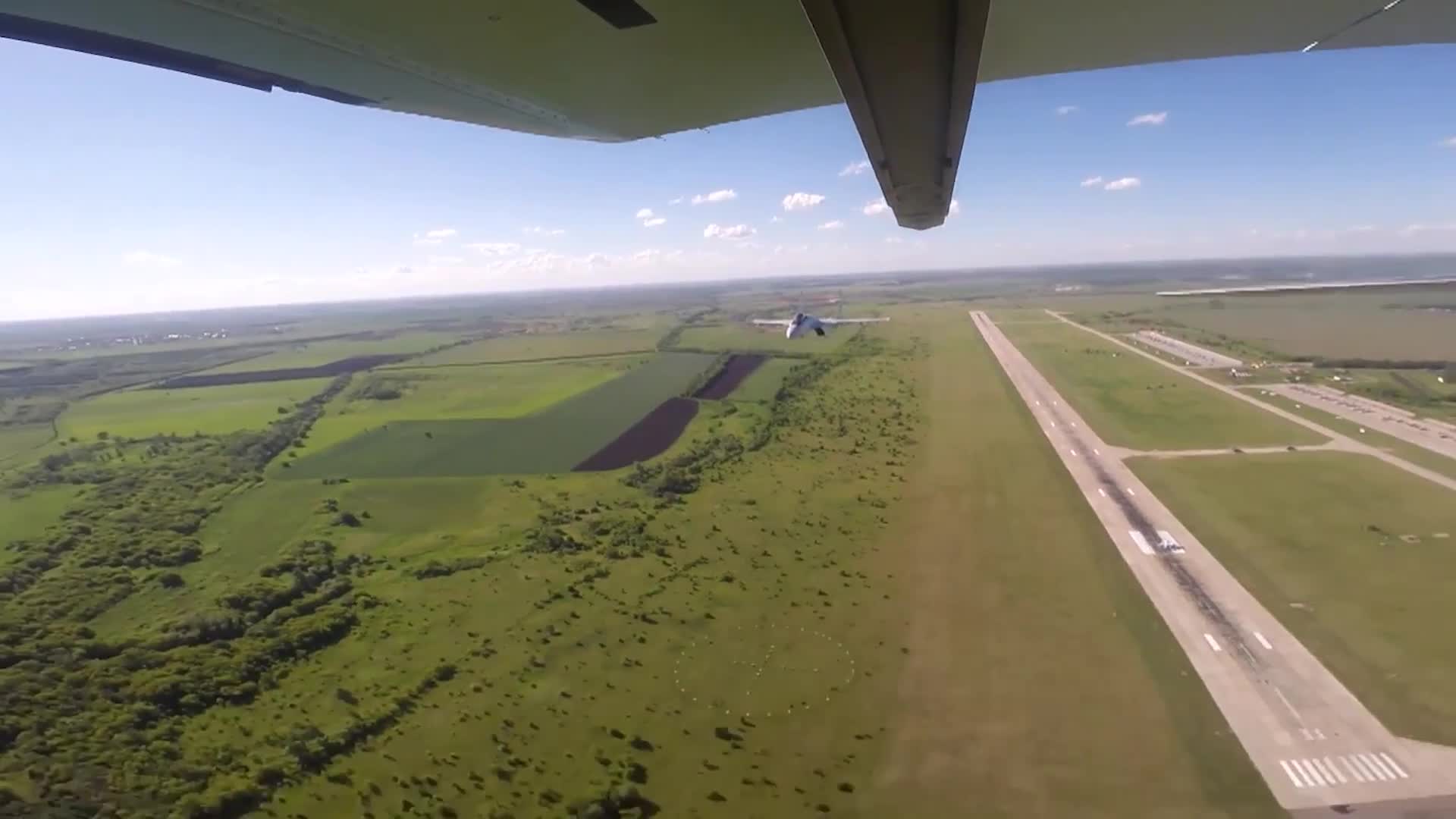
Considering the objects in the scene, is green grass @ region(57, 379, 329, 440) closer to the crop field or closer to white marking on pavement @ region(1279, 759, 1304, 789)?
white marking on pavement @ region(1279, 759, 1304, 789)

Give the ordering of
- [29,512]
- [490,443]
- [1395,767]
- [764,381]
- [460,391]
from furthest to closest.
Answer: [460,391] < [764,381] < [490,443] < [29,512] < [1395,767]

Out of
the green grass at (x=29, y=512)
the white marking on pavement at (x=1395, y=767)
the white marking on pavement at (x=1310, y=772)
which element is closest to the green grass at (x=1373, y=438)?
the white marking on pavement at (x=1395, y=767)

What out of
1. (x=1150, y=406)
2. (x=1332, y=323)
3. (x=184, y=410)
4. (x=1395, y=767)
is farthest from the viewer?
(x=1332, y=323)

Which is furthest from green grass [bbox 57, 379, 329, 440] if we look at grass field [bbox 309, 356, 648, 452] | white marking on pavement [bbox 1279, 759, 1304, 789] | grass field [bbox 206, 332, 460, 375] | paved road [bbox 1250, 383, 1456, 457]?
paved road [bbox 1250, 383, 1456, 457]

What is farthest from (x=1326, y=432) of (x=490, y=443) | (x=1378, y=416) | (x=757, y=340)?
(x=757, y=340)

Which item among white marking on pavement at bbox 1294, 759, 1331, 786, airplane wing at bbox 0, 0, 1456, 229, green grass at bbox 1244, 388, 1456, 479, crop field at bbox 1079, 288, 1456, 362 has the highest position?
airplane wing at bbox 0, 0, 1456, 229

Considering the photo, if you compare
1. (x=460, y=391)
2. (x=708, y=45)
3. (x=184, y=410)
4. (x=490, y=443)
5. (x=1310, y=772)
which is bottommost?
(x=1310, y=772)

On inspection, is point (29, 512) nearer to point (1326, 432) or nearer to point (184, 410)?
point (184, 410)
